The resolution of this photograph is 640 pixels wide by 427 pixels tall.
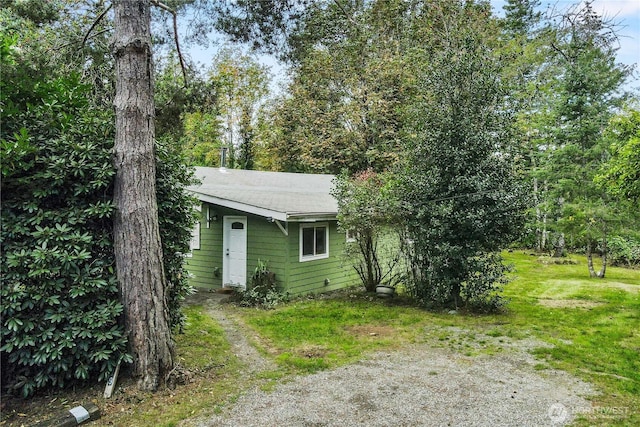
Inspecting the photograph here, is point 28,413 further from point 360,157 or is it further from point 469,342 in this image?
point 360,157

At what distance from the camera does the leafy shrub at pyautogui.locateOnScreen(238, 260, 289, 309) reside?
27.3 feet

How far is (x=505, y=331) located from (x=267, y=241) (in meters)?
5.03

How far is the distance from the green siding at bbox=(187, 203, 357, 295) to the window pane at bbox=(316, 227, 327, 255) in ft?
0.74

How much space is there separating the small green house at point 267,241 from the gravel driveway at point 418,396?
147 inches

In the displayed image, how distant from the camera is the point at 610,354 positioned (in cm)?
552

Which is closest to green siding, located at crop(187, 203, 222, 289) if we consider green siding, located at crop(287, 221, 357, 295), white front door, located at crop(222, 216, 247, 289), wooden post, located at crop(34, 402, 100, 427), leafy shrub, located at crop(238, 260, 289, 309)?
white front door, located at crop(222, 216, 247, 289)

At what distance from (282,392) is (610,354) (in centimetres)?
446

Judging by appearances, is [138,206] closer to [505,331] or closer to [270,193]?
[505,331]

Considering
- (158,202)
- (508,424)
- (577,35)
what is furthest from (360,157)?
(508,424)

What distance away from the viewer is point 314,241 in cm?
970

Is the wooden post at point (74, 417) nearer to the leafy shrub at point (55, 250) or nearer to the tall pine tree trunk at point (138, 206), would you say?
the leafy shrub at point (55, 250)

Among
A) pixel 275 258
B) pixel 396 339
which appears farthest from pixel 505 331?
pixel 275 258

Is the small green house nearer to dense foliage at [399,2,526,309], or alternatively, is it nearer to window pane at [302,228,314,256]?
window pane at [302,228,314,256]

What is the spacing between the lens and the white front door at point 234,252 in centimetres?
946
